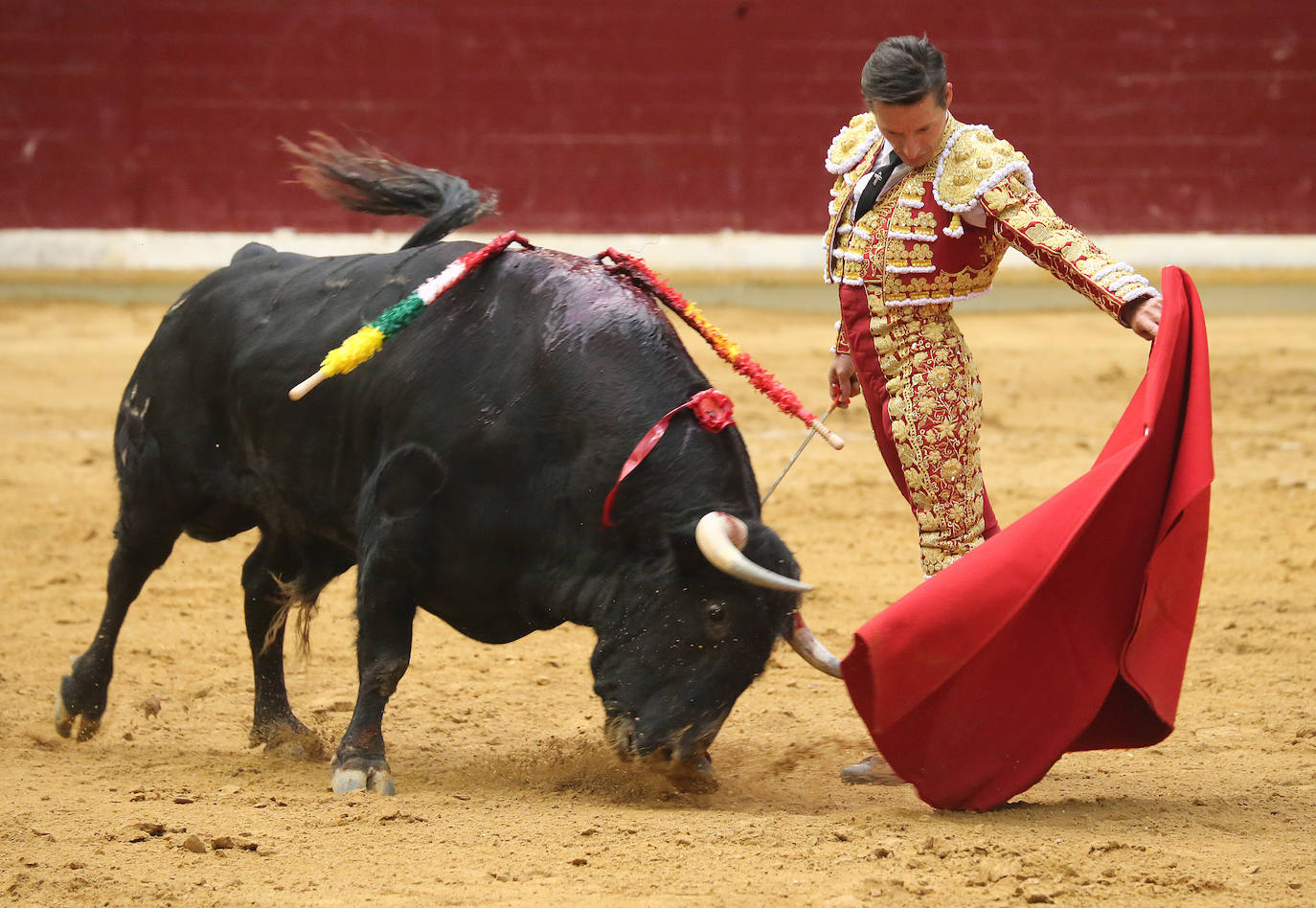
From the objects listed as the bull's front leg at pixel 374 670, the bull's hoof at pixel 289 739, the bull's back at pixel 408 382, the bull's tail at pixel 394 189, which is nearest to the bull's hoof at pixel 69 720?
the bull's hoof at pixel 289 739

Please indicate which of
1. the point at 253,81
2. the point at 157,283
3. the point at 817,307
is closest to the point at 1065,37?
the point at 817,307

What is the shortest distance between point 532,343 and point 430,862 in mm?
1024

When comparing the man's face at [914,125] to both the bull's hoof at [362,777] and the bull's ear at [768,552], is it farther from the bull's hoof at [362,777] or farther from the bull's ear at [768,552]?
the bull's hoof at [362,777]

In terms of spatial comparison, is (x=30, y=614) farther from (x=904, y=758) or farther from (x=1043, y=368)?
(x=1043, y=368)

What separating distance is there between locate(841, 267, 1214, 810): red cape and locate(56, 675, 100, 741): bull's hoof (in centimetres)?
178

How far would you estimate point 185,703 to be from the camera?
4035mm

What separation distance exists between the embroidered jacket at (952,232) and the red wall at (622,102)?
310 inches

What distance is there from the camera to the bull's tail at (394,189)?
3801 millimetres

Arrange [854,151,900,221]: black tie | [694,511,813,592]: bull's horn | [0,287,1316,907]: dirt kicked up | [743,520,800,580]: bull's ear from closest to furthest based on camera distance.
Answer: [0,287,1316,907]: dirt kicked up
[694,511,813,592]: bull's horn
[743,520,800,580]: bull's ear
[854,151,900,221]: black tie

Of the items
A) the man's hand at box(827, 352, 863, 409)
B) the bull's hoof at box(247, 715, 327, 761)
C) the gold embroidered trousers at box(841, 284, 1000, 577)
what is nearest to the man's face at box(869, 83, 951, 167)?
the gold embroidered trousers at box(841, 284, 1000, 577)

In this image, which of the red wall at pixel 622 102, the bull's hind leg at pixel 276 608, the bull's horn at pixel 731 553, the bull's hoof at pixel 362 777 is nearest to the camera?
the bull's horn at pixel 731 553

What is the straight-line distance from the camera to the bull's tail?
→ 3801mm

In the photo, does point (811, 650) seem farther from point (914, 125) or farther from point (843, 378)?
point (914, 125)

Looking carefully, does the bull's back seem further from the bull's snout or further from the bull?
the bull's snout
